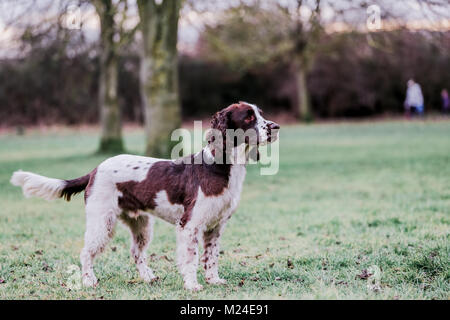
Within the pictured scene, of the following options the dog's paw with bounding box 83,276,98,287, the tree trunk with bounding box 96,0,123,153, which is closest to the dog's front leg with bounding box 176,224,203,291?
the dog's paw with bounding box 83,276,98,287

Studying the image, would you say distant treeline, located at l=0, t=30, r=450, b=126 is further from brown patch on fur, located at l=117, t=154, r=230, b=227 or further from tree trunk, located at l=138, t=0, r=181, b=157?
brown patch on fur, located at l=117, t=154, r=230, b=227

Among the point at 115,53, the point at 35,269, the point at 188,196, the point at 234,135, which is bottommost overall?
the point at 35,269

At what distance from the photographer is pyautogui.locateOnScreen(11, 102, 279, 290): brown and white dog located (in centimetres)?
434

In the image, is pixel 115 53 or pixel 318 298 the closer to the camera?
pixel 318 298

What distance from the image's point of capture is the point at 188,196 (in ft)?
14.5

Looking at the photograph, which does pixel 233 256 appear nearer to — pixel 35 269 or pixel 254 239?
pixel 254 239

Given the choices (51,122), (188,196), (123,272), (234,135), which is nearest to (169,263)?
(123,272)

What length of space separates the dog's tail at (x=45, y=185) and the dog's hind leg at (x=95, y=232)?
30 cm

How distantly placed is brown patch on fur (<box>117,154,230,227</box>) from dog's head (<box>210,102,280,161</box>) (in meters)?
0.27

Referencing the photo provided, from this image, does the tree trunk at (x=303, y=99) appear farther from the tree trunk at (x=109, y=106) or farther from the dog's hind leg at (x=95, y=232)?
the dog's hind leg at (x=95, y=232)

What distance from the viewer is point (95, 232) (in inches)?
178

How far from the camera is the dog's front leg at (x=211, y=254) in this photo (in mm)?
4637

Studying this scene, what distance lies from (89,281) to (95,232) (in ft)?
1.45
